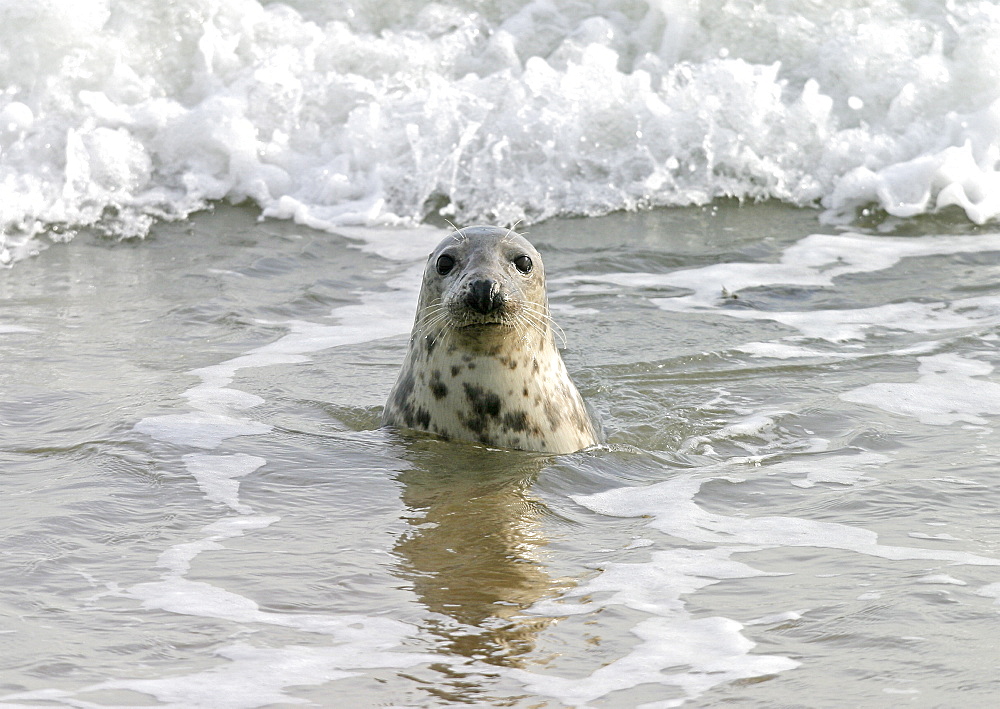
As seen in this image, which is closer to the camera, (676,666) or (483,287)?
(676,666)

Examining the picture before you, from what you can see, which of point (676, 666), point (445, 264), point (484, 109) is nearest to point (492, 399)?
point (445, 264)

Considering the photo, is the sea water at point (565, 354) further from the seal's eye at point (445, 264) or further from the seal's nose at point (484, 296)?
the seal's eye at point (445, 264)

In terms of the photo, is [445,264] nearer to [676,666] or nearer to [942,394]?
[942,394]

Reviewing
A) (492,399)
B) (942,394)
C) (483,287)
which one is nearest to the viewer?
(483,287)

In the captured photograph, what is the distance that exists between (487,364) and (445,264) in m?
0.47

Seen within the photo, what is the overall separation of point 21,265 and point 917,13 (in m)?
7.41

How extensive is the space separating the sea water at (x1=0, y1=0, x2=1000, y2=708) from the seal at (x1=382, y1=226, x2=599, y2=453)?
16cm

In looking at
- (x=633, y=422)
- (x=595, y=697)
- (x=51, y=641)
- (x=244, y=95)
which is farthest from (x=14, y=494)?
(x=244, y=95)

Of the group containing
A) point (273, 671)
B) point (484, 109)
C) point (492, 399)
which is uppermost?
point (484, 109)

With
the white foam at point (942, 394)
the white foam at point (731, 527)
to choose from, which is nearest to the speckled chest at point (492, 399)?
the white foam at point (731, 527)

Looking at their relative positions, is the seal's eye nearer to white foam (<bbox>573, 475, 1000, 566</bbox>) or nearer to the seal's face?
the seal's face

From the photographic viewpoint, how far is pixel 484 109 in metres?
10.1

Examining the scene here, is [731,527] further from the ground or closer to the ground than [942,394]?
closer to the ground

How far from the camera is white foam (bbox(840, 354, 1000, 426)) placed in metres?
5.64
